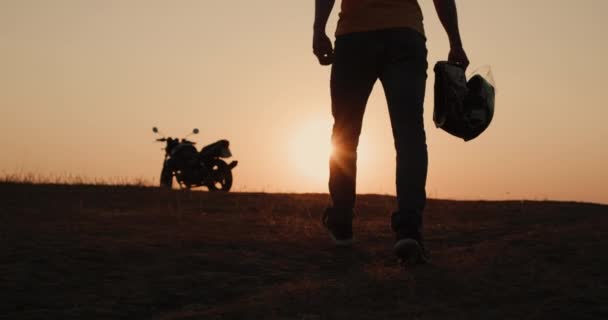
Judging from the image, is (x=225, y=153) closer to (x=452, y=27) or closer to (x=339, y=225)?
(x=339, y=225)

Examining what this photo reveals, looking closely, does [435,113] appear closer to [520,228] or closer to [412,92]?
[412,92]

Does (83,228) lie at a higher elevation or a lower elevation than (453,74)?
lower

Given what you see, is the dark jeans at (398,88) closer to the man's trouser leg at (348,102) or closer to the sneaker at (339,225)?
the man's trouser leg at (348,102)

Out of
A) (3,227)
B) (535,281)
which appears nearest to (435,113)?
(535,281)

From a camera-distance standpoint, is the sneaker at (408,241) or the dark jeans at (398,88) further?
the dark jeans at (398,88)

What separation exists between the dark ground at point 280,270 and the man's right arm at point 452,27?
1.34 m

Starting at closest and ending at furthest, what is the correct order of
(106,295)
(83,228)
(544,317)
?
(544,317)
(106,295)
(83,228)

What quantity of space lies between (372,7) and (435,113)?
0.85 meters

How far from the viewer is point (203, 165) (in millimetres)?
19953

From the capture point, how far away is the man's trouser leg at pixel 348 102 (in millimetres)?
5812

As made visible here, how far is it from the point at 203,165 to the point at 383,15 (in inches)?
572

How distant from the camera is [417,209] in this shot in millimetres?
5617

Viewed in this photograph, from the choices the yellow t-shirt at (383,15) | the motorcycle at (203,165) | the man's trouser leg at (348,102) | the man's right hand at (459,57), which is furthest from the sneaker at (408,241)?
the motorcycle at (203,165)

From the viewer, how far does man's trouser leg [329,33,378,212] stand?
19.1 feet
